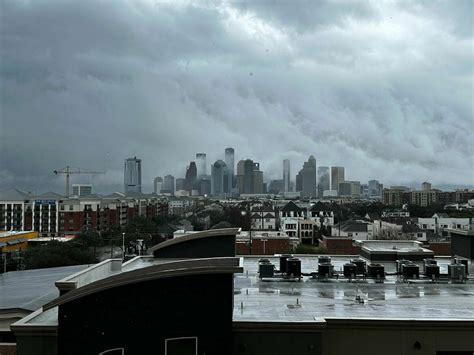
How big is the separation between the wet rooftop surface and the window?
929 millimetres

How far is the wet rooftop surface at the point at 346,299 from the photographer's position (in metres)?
8.41

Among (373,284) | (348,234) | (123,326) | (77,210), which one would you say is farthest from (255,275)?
(77,210)

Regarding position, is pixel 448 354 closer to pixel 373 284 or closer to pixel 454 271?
pixel 373 284

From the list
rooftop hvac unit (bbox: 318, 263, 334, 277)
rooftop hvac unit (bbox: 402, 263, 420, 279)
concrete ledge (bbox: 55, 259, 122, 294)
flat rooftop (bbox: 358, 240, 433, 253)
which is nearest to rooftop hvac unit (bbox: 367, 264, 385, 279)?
rooftop hvac unit (bbox: 402, 263, 420, 279)

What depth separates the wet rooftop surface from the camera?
8.41 meters

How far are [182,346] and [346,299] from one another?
4067mm

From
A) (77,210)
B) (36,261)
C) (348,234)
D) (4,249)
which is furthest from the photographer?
(77,210)

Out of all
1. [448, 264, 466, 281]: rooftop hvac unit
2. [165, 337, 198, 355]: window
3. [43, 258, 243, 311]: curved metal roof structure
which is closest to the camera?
[43, 258, 243, 311]: curved metal roof structure

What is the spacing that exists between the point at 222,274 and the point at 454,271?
7.69m

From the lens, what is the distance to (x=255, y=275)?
12.8 metres

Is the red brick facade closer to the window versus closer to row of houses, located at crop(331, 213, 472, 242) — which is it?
row of houses, located at crop(331, 213, 472, 242)

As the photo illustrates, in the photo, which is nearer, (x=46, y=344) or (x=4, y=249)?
(x=46, y=344)

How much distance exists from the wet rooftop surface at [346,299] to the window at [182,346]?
0.93 meters

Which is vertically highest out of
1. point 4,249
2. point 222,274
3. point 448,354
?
point 222,274
